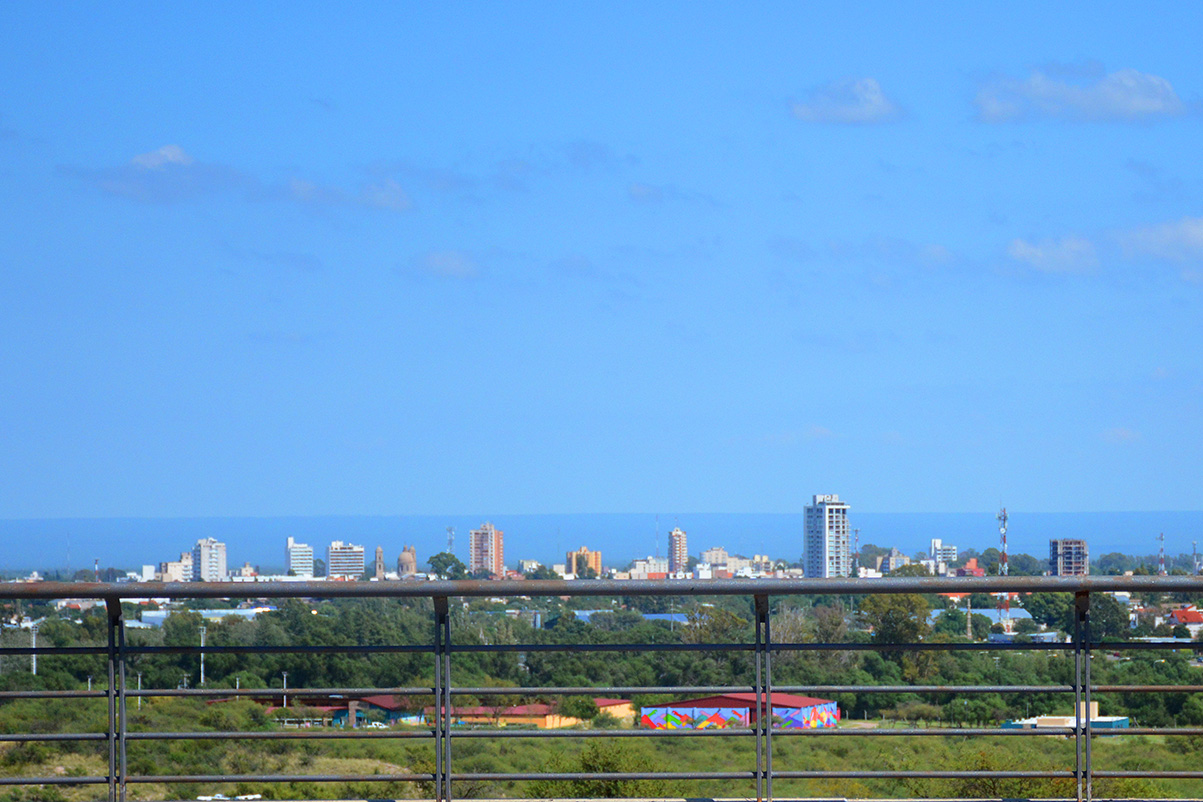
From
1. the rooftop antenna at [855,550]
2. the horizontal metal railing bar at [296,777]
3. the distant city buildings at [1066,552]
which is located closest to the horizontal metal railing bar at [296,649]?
the horizontal metal railing bar at [296,777]

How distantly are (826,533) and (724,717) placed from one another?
12354 cm

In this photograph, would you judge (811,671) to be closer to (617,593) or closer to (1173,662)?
(1173,662)

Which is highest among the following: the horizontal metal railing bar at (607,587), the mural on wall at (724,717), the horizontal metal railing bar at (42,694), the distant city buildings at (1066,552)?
the horizontal metal railing bar at (607,587)

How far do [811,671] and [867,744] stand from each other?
5.97ft

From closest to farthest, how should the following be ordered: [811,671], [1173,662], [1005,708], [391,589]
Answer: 1. [391,589]
2. [1173,662]
3. [811,671]
4. [1005,708]

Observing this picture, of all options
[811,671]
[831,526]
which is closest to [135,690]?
[811,671]

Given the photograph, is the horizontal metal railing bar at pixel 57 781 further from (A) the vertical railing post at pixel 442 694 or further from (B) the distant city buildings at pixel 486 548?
(B) the distant city buildings at pixel 486 548

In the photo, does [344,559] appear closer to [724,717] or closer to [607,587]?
[724,717]

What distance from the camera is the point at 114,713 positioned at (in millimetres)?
5273

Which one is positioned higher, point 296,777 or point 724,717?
point 296,777

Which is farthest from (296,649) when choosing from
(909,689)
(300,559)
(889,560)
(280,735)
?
(300,559)

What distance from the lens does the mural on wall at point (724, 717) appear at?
5785 millimetres

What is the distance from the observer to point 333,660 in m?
7.06

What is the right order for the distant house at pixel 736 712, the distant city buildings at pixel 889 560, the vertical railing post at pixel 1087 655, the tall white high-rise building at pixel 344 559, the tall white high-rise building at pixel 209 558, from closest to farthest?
the vertical railing post at pixel 1087 655 → the distant house at pixel 736 712 → the distant city buildings at pixel 889 560 → the tall white high-rise building at pixel 344 559 → the tall white high-rise building at pixel 209 558
